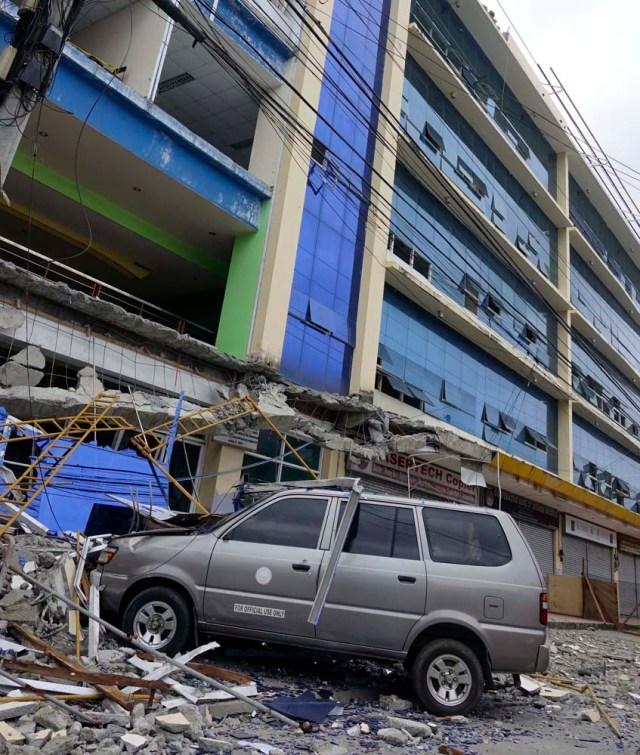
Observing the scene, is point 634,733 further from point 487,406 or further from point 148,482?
point 487,406

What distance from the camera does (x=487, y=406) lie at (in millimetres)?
22453

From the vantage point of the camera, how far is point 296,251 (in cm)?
1459

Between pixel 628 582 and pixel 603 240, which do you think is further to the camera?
pixel 603 240

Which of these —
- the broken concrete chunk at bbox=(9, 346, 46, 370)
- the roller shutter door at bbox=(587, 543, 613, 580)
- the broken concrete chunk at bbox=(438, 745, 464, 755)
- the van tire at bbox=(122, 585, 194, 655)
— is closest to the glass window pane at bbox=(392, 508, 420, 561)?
the broken concrete chunk at bbox=(438, 745, 464, 755)

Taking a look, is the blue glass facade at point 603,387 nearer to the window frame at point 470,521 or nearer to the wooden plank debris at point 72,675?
the window frame at point 470,521

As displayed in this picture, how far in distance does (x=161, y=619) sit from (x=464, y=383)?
1668 cm

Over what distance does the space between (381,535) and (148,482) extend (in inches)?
209

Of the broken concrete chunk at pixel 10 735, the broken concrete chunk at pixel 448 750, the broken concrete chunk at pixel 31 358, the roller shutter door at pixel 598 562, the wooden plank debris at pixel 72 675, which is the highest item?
the broken concrete chunk at pixel 31 358

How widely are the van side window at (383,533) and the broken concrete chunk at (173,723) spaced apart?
7.45ft

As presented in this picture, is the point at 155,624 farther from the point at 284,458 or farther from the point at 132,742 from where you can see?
the point at 284,458

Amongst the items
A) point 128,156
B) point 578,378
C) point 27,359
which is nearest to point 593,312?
point 578,378

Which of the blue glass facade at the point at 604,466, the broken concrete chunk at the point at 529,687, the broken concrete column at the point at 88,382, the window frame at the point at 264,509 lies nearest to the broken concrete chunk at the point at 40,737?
the window frame at the point at 264,509

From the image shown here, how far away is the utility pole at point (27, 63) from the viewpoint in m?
5.74

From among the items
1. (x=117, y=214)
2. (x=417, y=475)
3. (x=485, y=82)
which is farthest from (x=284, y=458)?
(x=485, y=82)
